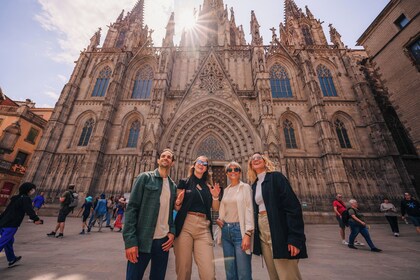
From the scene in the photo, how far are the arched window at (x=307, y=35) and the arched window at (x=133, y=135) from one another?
24667mm

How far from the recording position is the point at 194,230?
Answer: 2.36 m

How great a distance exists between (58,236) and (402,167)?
2321 cm

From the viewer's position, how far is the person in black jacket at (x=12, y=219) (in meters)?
3.58

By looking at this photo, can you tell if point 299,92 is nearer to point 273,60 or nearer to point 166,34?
point 273,60

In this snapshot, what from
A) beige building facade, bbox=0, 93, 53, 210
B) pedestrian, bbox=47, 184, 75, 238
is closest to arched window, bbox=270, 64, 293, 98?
pedestrian, bbox=47, 184, 75, 238

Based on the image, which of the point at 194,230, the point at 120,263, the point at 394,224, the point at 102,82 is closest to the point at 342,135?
the point at 394,224

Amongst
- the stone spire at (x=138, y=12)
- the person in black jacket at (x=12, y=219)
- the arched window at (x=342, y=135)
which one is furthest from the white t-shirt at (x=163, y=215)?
the stone spire at (x=138, y=12)

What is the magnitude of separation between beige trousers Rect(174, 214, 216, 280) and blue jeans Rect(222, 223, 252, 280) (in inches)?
11.4

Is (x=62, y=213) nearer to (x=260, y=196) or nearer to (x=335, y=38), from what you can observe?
(x=260, y=196)

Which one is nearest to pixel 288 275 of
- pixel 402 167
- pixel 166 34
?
pixel 402 167

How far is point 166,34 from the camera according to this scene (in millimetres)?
20859

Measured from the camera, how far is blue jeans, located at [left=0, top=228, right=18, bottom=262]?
3.54 metres

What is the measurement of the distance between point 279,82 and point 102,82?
21.1 metres

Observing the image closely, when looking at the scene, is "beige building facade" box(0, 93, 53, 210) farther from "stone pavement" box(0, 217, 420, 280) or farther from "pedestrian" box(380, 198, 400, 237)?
"pedestrian" box(380, 198, 400, 237)
